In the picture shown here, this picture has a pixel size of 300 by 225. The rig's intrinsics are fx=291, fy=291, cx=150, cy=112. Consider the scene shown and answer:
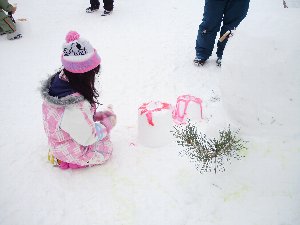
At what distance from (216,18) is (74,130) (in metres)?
2.54

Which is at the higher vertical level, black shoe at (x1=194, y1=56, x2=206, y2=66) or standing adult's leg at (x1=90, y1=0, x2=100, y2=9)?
black shoe at (x1=194, y1=56, x2=206, y2=66)

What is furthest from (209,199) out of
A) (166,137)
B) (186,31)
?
(186,31)

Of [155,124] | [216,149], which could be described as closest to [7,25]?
[155,124]

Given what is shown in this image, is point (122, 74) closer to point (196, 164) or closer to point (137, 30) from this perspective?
point (137, 30)

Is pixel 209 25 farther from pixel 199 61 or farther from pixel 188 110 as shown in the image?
pixel 188 110

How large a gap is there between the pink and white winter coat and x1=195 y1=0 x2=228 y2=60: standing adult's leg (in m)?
2.06

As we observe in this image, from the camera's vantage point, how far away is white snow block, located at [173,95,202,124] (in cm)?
300

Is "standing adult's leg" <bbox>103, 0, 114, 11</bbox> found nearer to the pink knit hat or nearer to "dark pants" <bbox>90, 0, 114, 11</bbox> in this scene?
"dark pants" <bbox>90, 0, 114, 11</bbox>

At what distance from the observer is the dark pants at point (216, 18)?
3.74 meters

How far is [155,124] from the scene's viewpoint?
2.59 metres

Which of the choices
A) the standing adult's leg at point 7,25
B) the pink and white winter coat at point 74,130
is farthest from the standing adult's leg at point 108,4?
the pink and white winter coat at point 74,130

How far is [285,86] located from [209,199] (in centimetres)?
98

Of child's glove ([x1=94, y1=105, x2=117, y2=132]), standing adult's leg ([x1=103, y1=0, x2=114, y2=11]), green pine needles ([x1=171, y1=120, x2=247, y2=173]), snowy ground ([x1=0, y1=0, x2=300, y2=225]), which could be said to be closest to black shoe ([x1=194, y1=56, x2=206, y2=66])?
snowy ground ([x1=0, y1=0, x2=300, y2=225])

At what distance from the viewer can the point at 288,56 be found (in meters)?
1.92
